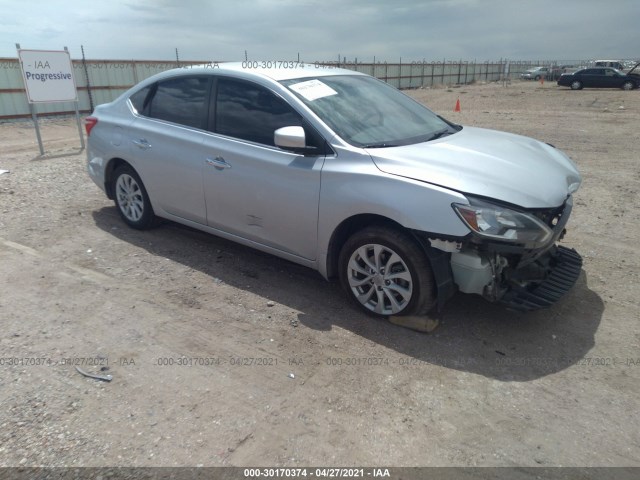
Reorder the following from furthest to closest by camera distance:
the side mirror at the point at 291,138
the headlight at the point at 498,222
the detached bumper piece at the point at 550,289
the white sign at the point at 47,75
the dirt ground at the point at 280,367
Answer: the white sign at the point at 47,75 → the side mirror at the point at 291,138 → the detached bumper piece at the point at 550,289 → the headlight at the point at 498,222 → the dirt ground at the point at 280,367

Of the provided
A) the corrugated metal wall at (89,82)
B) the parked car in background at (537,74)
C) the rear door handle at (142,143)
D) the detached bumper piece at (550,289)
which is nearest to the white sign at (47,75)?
the rear door handle at (142,143)

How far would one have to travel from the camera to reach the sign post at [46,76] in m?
9.73

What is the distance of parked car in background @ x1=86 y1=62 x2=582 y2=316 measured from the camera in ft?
10.5

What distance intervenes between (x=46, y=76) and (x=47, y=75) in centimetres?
3

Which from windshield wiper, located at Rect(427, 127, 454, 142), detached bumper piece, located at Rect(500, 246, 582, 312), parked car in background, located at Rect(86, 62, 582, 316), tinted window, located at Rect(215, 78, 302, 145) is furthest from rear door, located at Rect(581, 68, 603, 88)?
tinted window, located at Rect(215, 78, 302, 145)

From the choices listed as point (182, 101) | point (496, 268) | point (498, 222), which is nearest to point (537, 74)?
point (182, 101)

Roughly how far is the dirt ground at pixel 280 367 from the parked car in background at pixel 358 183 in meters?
0.38

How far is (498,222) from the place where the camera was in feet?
10.1

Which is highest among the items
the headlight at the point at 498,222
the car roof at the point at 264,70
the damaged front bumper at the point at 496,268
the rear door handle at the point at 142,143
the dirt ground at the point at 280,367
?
the car roof at the point at 264,70

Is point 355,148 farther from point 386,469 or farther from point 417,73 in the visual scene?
point 417,73

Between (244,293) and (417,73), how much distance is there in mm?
42466

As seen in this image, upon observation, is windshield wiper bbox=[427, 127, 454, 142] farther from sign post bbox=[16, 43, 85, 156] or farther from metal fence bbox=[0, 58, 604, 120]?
sign post bbox=[16, 43, 85, 156]

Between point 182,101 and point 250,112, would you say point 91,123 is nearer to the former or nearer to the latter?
point 182,101

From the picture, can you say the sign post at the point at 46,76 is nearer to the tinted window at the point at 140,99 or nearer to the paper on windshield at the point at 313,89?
the tinted window at the point at 140,99
